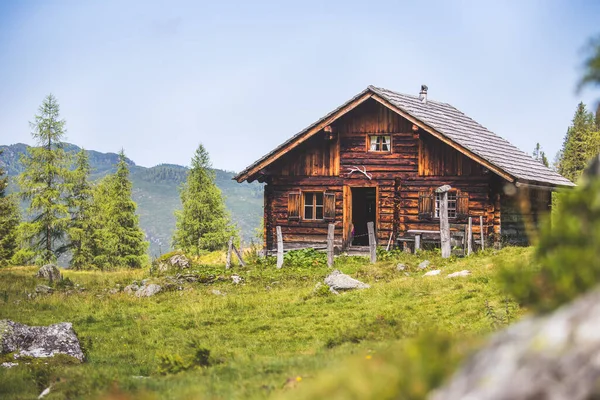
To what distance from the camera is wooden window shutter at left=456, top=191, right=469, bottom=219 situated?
26.1m

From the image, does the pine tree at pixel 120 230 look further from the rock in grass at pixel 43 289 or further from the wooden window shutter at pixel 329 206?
the rock in grass at pixel 43 289

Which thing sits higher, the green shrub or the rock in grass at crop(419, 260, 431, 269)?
the green shrub

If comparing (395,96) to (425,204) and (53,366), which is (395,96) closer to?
(425,204)

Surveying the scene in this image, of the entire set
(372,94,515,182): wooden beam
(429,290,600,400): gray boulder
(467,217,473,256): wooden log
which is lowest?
(467,217,473,256): wooden log

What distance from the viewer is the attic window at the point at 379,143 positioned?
2777cm

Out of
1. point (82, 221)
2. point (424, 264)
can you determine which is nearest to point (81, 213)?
point (82, 221)

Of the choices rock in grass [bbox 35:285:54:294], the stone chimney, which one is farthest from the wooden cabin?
rock in grass [bbox 35:285:54:294]

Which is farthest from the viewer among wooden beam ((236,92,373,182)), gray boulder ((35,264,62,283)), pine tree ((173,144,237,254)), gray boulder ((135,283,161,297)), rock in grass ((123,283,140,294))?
pine tree ((173,144,237,254))

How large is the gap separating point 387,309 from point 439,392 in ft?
36.3

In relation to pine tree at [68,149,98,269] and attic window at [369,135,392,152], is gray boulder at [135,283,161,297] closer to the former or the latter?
attic window at [369,135,392,152]

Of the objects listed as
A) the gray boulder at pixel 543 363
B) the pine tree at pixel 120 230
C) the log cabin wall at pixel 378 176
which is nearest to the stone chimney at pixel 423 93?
the log cabin wall at pixel 378 176

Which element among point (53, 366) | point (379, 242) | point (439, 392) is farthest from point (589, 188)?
point (379, 242)

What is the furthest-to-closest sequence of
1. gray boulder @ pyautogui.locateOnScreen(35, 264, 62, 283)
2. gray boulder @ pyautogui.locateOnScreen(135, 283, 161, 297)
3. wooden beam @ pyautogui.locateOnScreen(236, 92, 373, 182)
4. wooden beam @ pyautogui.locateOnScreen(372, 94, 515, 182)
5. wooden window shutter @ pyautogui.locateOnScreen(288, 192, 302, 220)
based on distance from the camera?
1. wooden window shutter @ pyautogui.locateOnScreen(288, 192, 302, 220)
2. wooden beam @ pyautogui.locateOnScreen(236, 92, 373, 182)
3. gray boulder @ pyautogui.locateOnScreen(35, 264, 62, 283)
4. wooden beam @ pyautogui.locateOnScreen(372, 94, 515, 182)
5. gray boulder @ pyautogui.locateOnScreen(135, 283, 161, 297)

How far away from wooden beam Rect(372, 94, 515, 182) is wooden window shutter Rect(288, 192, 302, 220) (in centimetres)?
549
